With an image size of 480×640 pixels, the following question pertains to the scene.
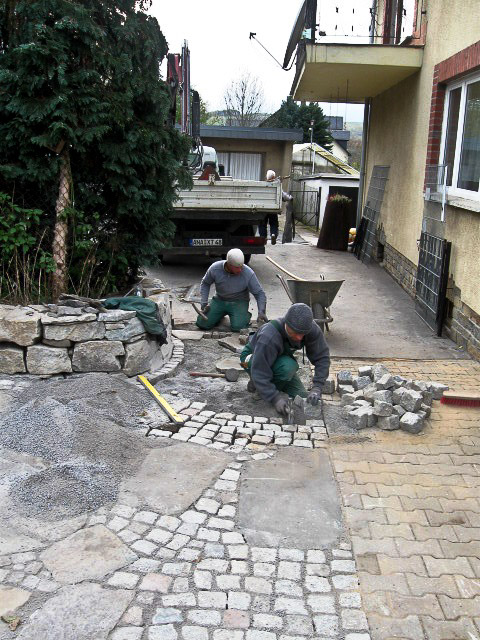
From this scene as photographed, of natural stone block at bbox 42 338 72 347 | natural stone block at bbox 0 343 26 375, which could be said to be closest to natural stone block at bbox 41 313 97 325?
natural stone block at bbox 42 338 72 347

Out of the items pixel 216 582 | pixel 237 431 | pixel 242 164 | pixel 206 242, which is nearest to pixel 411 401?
pixel 237 431

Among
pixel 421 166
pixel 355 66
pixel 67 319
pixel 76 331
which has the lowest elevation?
pixel 76 331

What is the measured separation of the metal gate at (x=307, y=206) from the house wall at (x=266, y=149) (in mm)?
1659

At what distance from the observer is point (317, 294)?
7.97 m

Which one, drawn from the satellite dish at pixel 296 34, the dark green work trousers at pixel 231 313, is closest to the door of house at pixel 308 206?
the satellite dish at pixel 296 34

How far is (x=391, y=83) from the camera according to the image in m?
12.4

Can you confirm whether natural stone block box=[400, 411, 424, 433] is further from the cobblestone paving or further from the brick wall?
the brick wall

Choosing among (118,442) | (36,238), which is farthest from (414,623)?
(36,238)

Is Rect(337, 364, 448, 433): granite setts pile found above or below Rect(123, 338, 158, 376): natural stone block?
below

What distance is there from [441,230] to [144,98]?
4581 millimetres

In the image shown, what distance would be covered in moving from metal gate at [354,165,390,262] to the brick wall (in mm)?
819

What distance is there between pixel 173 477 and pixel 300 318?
161 centimetres

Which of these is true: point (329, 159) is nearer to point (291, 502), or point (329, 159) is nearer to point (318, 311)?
point (318, 311)

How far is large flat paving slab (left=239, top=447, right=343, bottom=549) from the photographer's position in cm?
374
